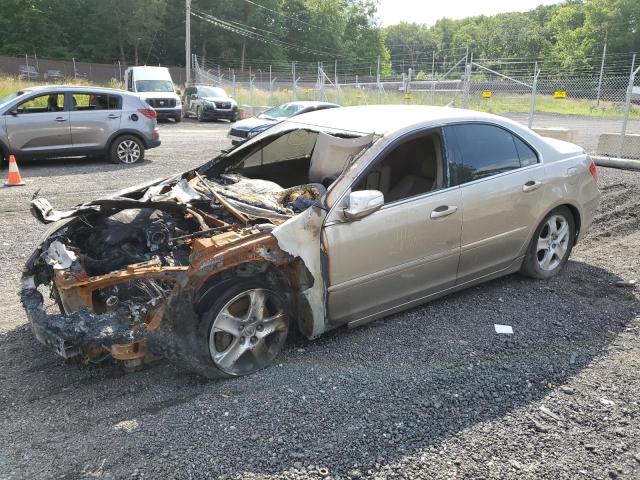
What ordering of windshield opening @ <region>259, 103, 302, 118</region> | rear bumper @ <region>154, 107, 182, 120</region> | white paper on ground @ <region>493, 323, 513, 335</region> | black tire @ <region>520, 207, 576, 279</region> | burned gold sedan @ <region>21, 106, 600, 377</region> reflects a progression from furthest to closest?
1. rear bumper @ <region>154, 107, 182, 120</region>
2. windshield opening @ <region>259, 103, 302, 118</region>
3. black tire @ <region>520, 207, 576, 279</region>
4. white paper on ground @ <region>493, 323, 513, 335</region>
5. burned gold sedan @ <region>21, 106, 600, 377</region>

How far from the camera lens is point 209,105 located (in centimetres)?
2473

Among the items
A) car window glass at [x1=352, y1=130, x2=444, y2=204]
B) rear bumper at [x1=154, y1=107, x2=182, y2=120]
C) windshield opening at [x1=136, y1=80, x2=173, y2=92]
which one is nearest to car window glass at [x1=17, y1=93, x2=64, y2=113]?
car window glass at [x1=352, y1=130, x2=444, y2=204]

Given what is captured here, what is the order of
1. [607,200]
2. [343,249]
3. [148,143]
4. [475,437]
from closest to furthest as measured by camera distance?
[475,437]
[343,249]
[607,200]
[148,143]

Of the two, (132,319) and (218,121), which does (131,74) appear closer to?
(218,121)

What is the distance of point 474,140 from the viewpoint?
4.58 m

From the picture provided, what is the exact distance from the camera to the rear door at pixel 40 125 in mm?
11078

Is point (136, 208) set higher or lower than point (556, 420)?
higher

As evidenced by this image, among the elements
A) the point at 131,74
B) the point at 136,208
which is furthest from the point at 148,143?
the point at 131,74

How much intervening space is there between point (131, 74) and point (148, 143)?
13.3 meters

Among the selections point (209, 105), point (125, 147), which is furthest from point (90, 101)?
point (209, 105)

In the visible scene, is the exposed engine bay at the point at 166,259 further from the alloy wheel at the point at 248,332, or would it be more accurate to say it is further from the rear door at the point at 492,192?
the rear door at the point at 492,192

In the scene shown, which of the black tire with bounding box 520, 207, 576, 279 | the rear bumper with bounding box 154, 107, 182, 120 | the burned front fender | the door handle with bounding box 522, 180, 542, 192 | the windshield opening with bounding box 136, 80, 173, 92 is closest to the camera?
the burned front fender

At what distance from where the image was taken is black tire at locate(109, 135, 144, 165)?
479 inches

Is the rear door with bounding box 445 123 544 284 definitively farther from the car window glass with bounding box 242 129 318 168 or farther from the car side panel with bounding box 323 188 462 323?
the car window glass with bounding box 242 129 318 168
